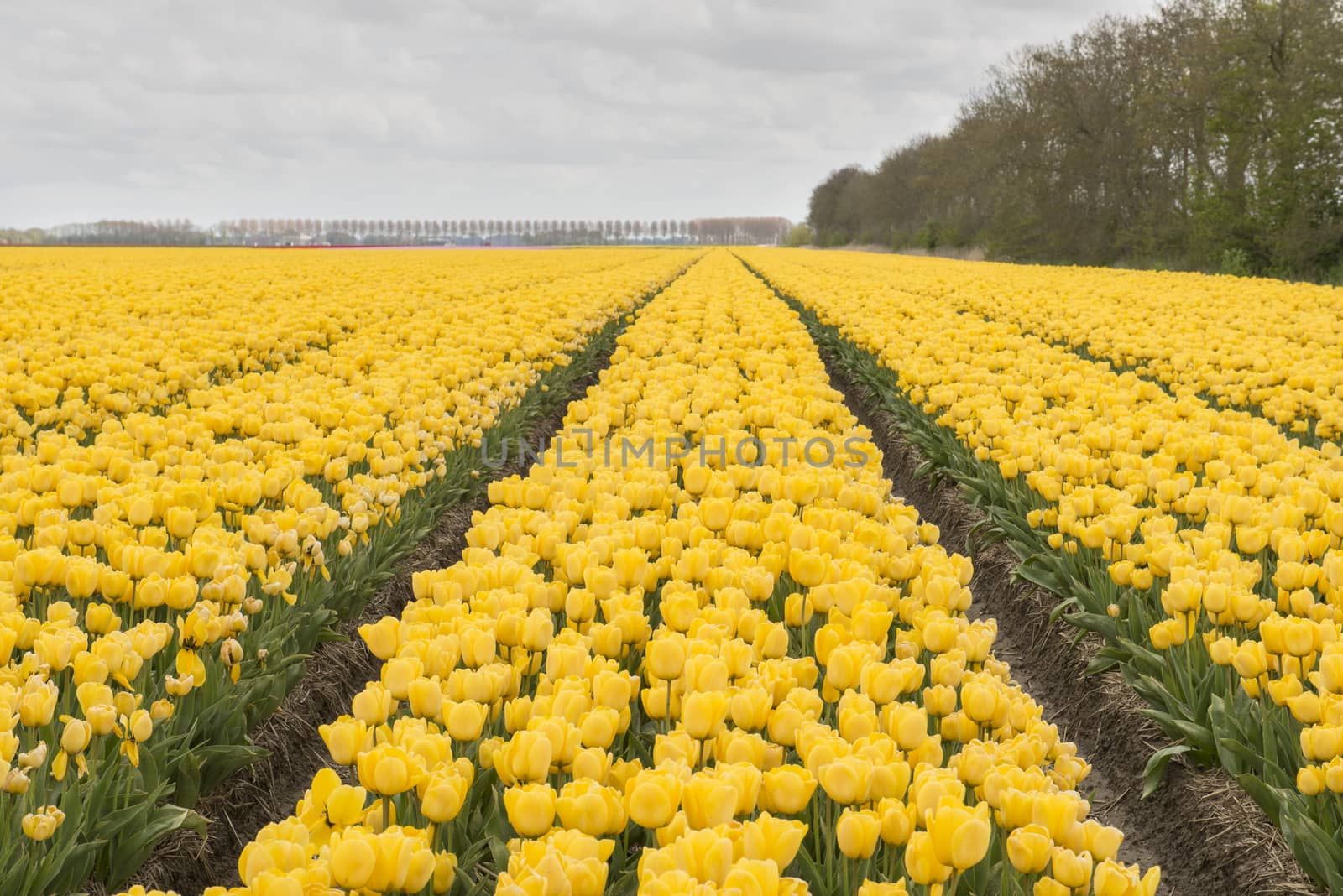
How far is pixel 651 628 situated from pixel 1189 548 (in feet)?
6.95

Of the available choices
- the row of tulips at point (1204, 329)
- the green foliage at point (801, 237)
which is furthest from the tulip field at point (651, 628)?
the green foliage at point (801, 237)

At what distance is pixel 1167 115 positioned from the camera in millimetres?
31766

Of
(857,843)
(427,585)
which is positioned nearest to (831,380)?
(427,585)

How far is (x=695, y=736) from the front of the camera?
2238 mm

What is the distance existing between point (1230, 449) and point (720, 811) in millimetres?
4750

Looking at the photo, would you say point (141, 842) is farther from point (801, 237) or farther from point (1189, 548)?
point (801, 237)

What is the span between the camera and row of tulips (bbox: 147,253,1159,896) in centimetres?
176

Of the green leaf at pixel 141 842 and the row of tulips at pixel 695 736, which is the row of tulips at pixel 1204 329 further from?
the green leaf at pixel 141 842

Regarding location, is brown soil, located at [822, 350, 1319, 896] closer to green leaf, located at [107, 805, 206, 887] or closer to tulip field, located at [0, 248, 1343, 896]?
tulip field, located at [0, 248, 1343, 896]

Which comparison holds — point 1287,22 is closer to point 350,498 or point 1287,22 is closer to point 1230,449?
point 1230,449

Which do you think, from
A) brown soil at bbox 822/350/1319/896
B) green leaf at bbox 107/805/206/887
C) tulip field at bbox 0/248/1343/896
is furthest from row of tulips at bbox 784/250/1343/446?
green leaf at bbox 107/805/206/887

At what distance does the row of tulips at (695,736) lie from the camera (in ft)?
5.77

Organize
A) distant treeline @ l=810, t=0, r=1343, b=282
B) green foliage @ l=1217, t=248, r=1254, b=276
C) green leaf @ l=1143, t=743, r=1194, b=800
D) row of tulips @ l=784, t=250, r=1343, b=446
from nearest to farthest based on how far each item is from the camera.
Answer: green leaf @ l=1143, t=743, r=1194, b=800, row of tulips @ l=784, t=250, r=1343, b=446, distant treeline @ l=810, t=0, r=1343, b=282, green foliage @ l=1217, t=248, r=1254, b=276

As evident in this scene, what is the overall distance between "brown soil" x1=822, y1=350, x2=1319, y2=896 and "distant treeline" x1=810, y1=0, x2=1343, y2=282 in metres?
23.4
